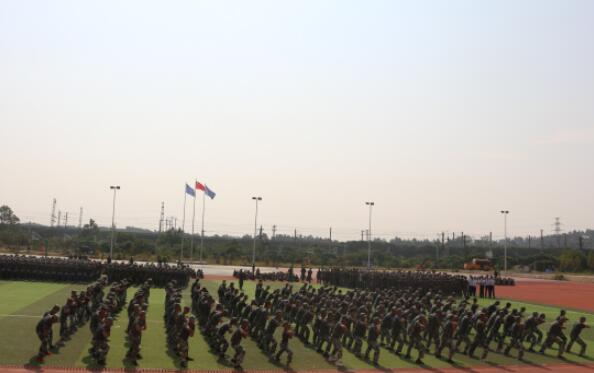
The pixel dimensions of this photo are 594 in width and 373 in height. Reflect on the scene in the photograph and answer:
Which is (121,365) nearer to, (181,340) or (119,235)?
(181,340)

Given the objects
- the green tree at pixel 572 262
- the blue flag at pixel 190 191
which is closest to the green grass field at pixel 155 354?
the blue flag at pixel 190 191

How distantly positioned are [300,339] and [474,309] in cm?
612

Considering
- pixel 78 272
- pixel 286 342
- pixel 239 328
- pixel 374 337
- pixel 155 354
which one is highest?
pixel 78 272

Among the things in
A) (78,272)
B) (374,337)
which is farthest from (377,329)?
(78,272)

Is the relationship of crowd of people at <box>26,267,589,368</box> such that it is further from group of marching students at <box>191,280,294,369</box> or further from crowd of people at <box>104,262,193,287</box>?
crowd of people at <box>104,262,193,287</box>

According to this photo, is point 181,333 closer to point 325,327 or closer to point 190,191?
point 325,327

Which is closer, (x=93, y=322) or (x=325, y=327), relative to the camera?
(x=93, y=322)

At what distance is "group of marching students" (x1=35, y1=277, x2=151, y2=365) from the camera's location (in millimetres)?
15766

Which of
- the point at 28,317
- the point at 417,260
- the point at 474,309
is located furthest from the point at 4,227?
the point at 474,309

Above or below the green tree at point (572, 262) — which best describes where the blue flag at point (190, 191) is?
above

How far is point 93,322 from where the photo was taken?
17234 millimetres

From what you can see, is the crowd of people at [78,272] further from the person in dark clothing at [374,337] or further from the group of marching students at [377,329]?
the person in dark clothing at [374,337]

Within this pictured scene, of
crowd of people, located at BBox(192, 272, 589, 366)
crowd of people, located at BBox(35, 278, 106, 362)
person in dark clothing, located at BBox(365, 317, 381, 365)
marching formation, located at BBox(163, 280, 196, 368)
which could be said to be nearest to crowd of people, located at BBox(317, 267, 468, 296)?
crowd of people, located at BBox(192, 272, 589, 366)

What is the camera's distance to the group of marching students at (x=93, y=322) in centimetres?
1577
